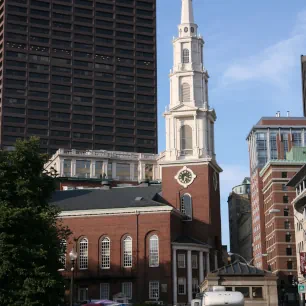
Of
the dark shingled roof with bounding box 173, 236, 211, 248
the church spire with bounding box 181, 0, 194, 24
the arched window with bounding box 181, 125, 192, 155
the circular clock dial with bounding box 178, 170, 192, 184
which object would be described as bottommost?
the dark shingled roof with bounding box 173, 236, 211, 248

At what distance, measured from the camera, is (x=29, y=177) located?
6238 centimetres

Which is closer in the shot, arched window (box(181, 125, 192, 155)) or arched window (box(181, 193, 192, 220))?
arched window (box(181, 193, 192, 220))

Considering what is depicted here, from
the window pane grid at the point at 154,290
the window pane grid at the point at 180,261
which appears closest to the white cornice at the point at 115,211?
the window pane grid at the point at 180,261

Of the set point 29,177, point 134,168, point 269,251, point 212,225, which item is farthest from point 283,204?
point 29,177

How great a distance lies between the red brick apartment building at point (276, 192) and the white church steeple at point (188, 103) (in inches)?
903

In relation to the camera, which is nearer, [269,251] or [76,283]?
[76,283]

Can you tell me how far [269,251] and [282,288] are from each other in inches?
750

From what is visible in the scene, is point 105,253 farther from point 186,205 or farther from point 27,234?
point 27,234

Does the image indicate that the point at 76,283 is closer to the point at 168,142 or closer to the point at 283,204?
the point at 168,142

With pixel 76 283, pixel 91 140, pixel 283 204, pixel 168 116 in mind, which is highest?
pixel 91 140

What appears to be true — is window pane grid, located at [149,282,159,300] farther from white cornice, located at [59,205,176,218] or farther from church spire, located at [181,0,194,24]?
church spire, located at [181,0,194,24]

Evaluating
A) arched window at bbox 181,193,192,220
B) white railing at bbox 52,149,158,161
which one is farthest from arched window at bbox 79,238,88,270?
white railing at bbox 52,149,158,161

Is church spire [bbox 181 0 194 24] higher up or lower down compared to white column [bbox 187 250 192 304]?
higher up

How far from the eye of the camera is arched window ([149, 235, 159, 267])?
9500 cm
